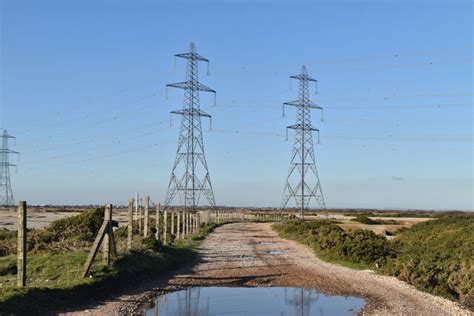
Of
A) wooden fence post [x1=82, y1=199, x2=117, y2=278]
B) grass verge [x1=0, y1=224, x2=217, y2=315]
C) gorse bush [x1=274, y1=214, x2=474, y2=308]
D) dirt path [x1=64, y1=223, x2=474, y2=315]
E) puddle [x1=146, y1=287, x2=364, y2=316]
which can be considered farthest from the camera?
gorse bush [x1=274, y1=214, x2=474, y2=308]

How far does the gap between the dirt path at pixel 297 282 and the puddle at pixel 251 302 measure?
536 millimetres

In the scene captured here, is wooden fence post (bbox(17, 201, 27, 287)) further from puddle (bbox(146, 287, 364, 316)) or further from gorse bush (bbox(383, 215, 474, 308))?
gorse bush (bbox(383, 215, 474, 308))

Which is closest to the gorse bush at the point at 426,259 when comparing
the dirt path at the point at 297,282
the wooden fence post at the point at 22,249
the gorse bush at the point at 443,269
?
the gorse bush at the point at 443,269

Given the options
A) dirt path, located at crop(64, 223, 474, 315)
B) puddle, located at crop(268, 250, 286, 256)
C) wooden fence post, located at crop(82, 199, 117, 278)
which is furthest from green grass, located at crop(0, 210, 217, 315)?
puddle, located at crop(268, 250, 286, 256)

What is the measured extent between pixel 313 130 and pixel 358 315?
4725 cm

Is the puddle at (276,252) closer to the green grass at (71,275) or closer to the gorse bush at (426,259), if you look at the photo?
the gorse bush at (426,259)

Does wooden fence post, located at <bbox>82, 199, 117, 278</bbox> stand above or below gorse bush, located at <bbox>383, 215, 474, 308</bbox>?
above

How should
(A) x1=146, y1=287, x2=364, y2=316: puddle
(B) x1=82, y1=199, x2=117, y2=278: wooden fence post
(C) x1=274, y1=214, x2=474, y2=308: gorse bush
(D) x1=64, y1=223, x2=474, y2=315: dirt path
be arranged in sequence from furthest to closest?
(C) x1=274, y1=214, x2=474, y2=308: gorse bush, (B) x1=82, y1=199, x2=117, y2=278: wooden fence post, (D) x1=64, y1=223, x2=474, y2=315: dirt path, (A) x1=146, y1=287, x2=364, y2=316: puddle

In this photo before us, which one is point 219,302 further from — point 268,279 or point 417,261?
point 417,261

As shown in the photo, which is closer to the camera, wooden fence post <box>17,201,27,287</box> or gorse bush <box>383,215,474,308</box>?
wooden fence post <box>17,201,27,287</box>

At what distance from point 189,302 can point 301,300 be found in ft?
9.41

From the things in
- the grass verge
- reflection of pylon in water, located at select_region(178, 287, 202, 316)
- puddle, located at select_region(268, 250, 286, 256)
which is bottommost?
puddle, located at select_region(268, 250, 286, 256)

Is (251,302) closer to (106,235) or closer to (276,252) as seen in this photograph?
(106,235)

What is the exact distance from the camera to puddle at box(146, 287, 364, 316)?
12836mm
